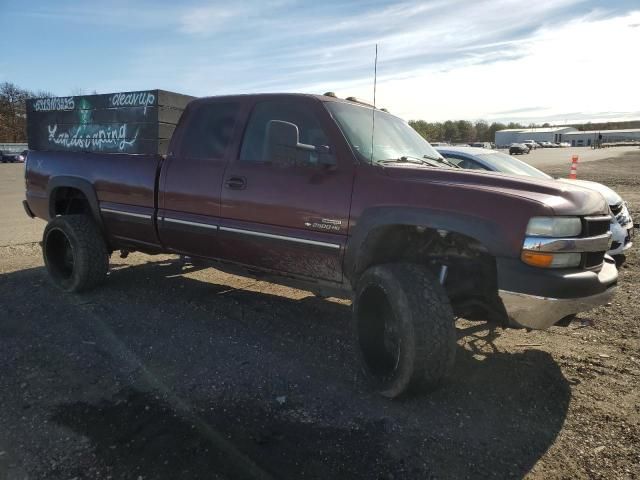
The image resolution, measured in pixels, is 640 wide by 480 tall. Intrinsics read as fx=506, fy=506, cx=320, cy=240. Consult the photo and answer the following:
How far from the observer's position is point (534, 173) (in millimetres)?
7215

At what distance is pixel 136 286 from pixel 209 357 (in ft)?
7.61

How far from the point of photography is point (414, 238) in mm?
3578

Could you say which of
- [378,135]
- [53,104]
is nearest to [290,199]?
[378,135]

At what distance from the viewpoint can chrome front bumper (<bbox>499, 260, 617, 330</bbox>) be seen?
2869 mm

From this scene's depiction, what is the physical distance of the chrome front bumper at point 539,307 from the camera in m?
2.87

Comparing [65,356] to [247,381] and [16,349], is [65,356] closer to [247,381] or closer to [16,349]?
[16,349]

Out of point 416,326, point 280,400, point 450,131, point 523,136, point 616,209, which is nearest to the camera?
point 416,326

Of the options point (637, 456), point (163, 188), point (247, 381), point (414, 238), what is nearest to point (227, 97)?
point (163, 188)

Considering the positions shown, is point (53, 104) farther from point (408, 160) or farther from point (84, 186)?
point (408, 160)

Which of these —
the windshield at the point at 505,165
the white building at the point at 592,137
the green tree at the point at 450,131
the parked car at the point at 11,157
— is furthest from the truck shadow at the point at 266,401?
the white building at the point at 592,137

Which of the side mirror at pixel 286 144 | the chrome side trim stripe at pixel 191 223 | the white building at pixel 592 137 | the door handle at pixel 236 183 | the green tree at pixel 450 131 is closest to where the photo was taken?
the side mirror at pixel 286 144

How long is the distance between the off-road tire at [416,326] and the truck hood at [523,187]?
1.98ft

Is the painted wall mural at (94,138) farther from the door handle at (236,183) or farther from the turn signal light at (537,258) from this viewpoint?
the turn signal light at (537,258)

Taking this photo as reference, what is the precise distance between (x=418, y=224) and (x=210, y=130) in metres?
2.26
